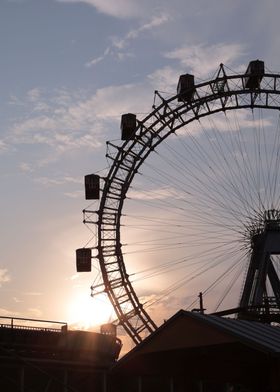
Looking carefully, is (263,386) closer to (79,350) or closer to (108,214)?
(79,350)

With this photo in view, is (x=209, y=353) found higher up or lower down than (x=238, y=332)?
lower down

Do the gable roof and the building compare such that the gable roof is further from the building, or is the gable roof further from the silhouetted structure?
the silhouetted structure

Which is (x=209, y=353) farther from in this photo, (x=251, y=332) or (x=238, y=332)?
(x=238, y=332)

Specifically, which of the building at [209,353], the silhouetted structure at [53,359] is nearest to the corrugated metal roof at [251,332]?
the building at [209,353]

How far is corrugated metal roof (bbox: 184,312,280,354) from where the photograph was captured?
12898 mm

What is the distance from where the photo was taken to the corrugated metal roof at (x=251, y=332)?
12898 mm

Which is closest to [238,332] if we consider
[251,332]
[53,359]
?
[251,332]

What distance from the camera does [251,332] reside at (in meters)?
14.1

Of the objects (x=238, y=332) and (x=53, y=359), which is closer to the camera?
(x=238, y=332)

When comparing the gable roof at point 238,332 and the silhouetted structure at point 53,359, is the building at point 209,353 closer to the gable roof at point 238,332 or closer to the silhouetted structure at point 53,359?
the gable roof at point 238,332

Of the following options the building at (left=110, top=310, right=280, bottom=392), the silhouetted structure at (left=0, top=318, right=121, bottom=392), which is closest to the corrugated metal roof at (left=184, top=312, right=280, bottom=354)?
the building at (left=110, top=310, right=280, bottom=392)

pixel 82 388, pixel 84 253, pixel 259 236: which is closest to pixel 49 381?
pixel 82 388

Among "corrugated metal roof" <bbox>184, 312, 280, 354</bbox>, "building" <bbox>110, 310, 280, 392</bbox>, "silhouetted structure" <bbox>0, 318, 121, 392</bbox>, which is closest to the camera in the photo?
"corrugated metal roof" <bbox>184, 312, 280, 354</bbox>

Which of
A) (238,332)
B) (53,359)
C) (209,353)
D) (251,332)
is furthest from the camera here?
(53,359)
